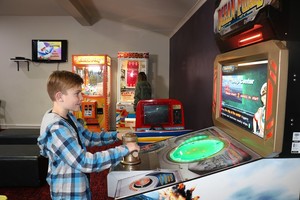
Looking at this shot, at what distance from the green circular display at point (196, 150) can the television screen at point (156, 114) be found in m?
0.83

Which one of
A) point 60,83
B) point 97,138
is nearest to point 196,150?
point 97,138

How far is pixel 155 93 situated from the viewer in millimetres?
6480

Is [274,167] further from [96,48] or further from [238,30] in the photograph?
[96,48]

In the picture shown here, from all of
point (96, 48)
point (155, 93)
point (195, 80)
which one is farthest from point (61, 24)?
point (195, 80)

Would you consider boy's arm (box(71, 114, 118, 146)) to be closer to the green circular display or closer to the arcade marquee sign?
the green circular display

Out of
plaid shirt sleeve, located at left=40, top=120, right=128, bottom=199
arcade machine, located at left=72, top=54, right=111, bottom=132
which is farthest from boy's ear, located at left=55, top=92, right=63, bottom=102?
arcade machine, located at left=72, top=54, right=111, bottom=132

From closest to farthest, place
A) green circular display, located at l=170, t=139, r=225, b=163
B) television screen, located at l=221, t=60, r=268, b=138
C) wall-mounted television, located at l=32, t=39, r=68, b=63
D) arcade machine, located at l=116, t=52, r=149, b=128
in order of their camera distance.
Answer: television screen, located at l=221, t=60, r=268, b=138 → green circular display, located at l=170, t=139, r=225, b=163 → arcade machine, located at l=116, t=52, r=149, b=128 → wall-mounted television, located at l=32, t=39, r=68, b=63

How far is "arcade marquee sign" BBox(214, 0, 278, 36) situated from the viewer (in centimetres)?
104

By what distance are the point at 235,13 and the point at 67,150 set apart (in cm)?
107

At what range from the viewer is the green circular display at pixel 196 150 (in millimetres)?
1229

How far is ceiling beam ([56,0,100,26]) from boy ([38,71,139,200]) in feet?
10.4

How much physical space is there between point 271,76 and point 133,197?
0.71m

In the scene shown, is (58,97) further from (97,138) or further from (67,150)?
(97,138)

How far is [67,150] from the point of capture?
1.24 m
